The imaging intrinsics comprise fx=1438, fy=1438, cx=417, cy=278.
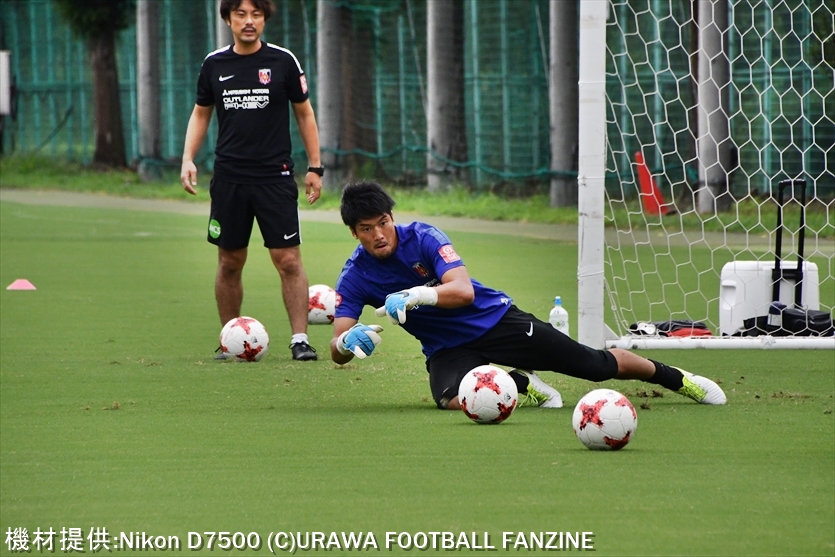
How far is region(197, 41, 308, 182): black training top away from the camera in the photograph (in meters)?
8.78

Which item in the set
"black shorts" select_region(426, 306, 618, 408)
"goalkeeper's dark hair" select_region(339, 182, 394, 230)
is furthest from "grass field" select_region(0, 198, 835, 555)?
"goalkeeper's dark hair" select_region(339, 182, 394, 230)

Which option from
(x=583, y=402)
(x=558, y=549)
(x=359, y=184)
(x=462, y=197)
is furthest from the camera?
(x=462, y=197)

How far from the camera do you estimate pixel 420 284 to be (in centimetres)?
682

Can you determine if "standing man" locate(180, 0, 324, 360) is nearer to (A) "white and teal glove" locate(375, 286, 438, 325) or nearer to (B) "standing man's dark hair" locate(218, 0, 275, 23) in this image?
(B) "standing man's dark hair" locate(218, 0, 275, 23)

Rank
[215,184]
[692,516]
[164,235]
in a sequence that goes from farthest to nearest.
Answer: [164,235] < [215,184] < [692,516]

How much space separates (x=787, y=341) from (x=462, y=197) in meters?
15.4

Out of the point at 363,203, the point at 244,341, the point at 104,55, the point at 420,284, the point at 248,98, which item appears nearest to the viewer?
the point at 363,203

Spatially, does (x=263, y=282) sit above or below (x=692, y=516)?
below

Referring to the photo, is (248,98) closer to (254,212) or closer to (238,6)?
(238,6)

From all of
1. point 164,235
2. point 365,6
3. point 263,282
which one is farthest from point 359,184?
point 365,6

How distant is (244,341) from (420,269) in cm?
209

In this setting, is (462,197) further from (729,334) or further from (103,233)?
(729,334)

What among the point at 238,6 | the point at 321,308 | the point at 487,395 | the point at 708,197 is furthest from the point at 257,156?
the point at 708,197

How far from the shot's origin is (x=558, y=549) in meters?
4.22
